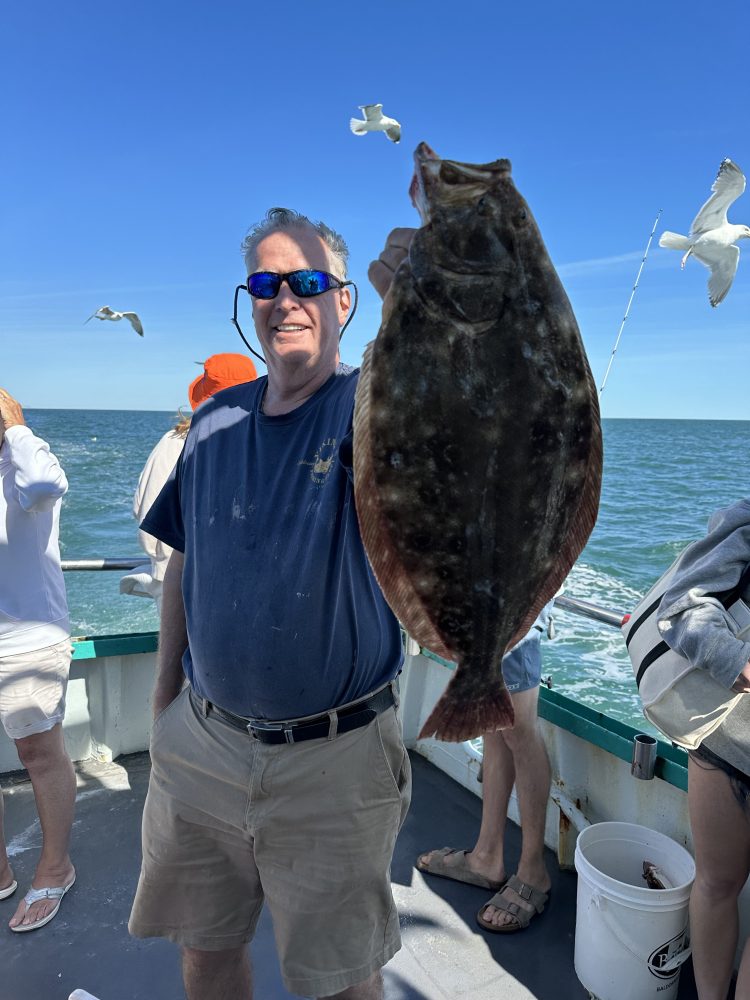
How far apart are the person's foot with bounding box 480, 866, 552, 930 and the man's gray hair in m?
2.60

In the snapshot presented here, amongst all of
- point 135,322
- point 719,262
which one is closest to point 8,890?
point 135,322

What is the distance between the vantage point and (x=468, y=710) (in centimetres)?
133

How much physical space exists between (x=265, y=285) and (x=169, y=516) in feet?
2.51

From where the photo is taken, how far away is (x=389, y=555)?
1.32m

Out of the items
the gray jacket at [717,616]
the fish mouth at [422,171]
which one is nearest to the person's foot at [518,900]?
the gray jacket at [717,616]

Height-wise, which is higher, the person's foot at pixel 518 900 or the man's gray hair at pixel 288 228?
the man's gray hair at pixel 288 228

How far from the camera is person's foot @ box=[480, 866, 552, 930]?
2818 millimetres

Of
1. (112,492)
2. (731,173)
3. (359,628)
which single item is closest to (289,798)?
(359,628)

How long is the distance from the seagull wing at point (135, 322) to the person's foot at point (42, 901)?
4.68 m

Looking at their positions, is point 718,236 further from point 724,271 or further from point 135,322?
point 135,322

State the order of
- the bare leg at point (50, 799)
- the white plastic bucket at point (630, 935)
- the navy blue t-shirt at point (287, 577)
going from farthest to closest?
the bare leg at point (50, 799) → the white plastic bucket at point (630, 935) → the navy blue t-shirt at point (287, 577)

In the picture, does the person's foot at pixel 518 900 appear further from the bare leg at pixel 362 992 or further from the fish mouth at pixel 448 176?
the fish mouth at pixel 448 176

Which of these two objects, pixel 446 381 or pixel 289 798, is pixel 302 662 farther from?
pixel 446 381

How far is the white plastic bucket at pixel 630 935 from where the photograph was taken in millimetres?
2381
